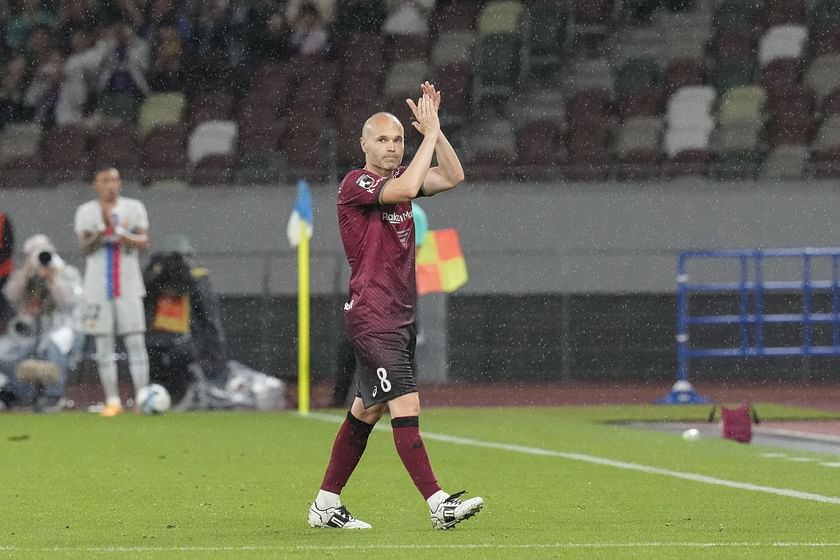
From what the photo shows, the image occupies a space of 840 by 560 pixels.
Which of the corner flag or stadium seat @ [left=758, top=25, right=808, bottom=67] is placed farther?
→ stadium seat @ [left=758, top=25, right=808, bottom=67]

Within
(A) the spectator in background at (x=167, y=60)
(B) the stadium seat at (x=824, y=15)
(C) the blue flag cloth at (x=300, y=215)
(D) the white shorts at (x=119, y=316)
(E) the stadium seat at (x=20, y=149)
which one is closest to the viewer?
(D) the white shorts at (x=119, y=316)

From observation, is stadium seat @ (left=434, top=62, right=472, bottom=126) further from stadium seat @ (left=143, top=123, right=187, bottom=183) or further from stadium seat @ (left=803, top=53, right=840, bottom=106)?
stadium seat @ (left=803, top=53, right=840, bottom=106)

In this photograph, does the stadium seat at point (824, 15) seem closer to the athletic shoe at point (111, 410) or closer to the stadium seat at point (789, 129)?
the stadium seat at point (789, 129)

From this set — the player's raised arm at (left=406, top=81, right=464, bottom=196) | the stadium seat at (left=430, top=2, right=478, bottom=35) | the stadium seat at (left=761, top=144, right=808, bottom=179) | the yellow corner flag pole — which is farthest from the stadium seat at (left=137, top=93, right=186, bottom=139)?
the player's raised arm at (left=406, top=81, right=464, bottom=196)

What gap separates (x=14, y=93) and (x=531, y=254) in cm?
821

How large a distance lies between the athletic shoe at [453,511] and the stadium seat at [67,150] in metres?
17.3

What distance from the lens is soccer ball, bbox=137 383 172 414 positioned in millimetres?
18281

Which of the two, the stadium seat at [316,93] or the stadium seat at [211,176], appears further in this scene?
the stadium seat at [316,93]

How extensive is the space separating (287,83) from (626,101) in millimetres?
4880

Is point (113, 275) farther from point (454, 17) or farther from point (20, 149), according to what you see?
point (454, 17)

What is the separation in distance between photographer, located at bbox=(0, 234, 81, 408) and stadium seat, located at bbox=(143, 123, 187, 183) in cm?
536

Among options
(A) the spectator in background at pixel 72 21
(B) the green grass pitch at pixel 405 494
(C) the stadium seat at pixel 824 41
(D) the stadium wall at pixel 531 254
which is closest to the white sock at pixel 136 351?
(B) the green grass pitch at pixel 405 494

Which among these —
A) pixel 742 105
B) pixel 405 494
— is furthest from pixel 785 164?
pixel 405 494

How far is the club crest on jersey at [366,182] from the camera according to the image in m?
8.24
